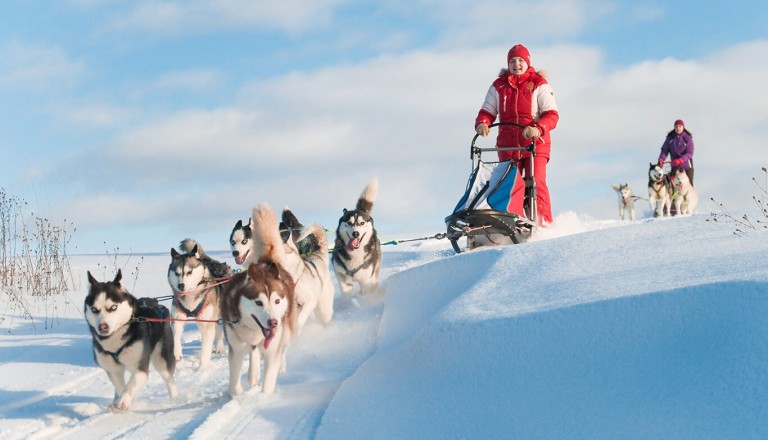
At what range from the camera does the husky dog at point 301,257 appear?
4676 mm

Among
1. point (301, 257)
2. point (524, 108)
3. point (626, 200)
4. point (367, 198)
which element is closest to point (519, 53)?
point (524, 108)

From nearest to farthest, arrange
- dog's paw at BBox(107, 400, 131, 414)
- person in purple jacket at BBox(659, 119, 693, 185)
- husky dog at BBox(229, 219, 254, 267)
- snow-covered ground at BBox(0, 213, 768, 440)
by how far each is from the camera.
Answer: snow-covered ground at BBox(0, 213, 768, 440), dog's paw at BBox(107, 400, 131, 414), husky dog at BBox(229, 219, 254, 267), person in purple jacket at BBox(659, 119, 693, 185)

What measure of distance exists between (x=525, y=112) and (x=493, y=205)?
0.97 meters

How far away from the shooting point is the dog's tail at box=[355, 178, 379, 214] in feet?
22.3

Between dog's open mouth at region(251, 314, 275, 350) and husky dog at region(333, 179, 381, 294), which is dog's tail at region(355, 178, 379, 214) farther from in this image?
dog's open mouth at region(251, 314, 275, 350)

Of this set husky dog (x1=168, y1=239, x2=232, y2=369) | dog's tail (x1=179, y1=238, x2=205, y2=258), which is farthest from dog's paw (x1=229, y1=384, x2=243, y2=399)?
dog's tail (x1=179, y1=238, x2=205, y2=258)

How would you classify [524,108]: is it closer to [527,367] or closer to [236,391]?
[236,391]

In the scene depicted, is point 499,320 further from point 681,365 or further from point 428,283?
point 428,283

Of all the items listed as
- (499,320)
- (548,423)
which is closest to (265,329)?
(499,320)

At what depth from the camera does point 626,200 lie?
1638cm

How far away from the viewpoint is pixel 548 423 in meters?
2.71

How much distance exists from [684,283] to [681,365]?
0.57 meters

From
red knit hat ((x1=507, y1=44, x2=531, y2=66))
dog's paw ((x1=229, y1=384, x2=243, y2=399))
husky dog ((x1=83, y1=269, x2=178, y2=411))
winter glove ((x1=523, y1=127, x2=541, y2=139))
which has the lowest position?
dog's paw ((x1=229, y1=384, x2=243, y2=399))

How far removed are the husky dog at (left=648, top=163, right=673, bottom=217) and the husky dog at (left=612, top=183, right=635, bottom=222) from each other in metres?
0.90
